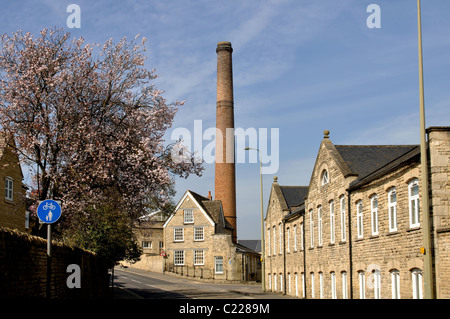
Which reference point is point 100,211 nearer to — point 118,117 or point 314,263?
point 118,117

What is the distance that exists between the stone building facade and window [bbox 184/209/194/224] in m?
30.8

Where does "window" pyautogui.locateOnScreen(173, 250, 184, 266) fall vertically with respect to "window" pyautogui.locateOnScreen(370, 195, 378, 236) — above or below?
below

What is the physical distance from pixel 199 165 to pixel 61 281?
288 inches

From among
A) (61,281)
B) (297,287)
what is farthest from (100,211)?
(297,287)

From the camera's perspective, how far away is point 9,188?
33.6 metres

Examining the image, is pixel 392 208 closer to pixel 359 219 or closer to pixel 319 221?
pixel 359 219

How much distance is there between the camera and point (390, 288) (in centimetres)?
2177

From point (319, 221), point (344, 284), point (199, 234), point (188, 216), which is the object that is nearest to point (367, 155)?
point (319, 221)

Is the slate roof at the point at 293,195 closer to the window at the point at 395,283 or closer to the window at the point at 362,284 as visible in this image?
the window at the point at 362,284

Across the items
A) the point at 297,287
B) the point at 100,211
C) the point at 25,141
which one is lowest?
the point at 297,287

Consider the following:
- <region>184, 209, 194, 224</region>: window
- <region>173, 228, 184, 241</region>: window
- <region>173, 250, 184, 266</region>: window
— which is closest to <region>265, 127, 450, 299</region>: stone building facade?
<region>173, 250, 184, 266</region>: window

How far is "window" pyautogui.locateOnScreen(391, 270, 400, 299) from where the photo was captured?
21.3m

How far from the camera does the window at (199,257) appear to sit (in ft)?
227

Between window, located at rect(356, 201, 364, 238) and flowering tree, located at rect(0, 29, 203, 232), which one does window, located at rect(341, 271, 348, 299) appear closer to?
window, located at rect(356, 201, 364, 238)
